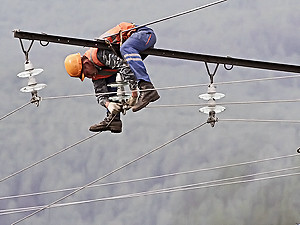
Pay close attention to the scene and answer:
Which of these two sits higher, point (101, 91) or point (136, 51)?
point (136, 51)

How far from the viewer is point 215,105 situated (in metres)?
10.1

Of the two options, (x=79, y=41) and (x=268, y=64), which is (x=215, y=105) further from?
(x=79, y=41)

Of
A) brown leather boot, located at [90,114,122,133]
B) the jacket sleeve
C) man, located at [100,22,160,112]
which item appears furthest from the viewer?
brown leather boot, located at [90,114,122,133]

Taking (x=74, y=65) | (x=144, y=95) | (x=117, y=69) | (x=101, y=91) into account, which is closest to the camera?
(x=144, y=95)

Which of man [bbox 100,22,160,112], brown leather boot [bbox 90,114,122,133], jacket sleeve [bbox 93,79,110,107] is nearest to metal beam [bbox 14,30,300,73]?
man [bbox 100,22,160,112]

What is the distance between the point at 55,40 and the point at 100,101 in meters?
0.98

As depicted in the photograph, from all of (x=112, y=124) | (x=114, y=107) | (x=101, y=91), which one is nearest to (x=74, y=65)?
(x=101, y=91)

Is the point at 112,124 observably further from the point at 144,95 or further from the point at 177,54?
the point at 177,54

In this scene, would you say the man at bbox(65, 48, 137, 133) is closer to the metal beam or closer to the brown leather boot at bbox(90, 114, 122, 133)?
the brown leather boot at bbox(90, 114, 122, 133)

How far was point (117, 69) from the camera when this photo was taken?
10.2 metres

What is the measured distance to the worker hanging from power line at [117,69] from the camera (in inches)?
390

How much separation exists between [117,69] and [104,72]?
0.21 metres

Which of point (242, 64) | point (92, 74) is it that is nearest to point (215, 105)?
point (242, 64)

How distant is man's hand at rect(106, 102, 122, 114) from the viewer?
1027cm
